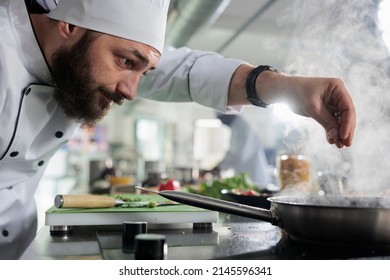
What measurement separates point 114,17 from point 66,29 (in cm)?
12

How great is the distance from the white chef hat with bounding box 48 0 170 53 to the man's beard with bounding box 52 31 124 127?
0.11 ft

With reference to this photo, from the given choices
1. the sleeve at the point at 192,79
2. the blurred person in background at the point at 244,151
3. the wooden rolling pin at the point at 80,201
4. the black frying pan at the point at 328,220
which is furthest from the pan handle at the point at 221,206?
the blurred person in background at the point at 244,151

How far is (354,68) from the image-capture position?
3.17 feet

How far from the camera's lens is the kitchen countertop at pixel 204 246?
52 centimetres

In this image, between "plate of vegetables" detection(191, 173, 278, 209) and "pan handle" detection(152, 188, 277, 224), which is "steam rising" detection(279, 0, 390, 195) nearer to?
"plate of vegetables" detection(191, 173, 278, 209)

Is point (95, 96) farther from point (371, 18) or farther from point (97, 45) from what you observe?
point (371, 18)

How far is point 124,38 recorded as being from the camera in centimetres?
92

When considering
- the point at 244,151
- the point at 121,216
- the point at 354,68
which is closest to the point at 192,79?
the point at 354,68

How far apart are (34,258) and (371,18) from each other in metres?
0.96

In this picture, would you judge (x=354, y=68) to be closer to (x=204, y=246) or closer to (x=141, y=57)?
(x=141, y=57)

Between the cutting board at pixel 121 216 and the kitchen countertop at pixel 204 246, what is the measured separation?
2 cm

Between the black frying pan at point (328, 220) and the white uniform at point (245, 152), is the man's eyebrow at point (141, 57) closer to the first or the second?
the black frying pan at point (328, 220)

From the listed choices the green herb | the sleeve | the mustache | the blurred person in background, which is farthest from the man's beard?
the blurred person in background
